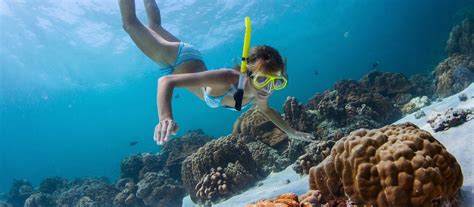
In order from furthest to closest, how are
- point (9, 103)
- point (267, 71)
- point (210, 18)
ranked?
point (9, 103)
point (210, 18)
point (267, 71)

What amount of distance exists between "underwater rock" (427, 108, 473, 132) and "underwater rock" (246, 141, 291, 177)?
4.85m

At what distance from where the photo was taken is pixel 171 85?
3.92 metres

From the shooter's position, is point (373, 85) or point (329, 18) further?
point (329, 18)

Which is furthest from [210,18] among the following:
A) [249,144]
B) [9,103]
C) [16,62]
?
[9,103]

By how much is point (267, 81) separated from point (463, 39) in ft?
65.8

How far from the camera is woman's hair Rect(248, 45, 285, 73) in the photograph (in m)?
4.33

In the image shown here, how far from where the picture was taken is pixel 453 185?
334cm

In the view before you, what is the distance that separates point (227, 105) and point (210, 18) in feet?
127

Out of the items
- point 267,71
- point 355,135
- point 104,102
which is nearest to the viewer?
point 355,135

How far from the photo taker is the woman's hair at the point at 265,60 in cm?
433

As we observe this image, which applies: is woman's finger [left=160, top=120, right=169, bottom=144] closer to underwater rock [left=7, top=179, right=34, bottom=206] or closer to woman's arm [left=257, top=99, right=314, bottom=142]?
woman's arm [left=257, top=99, right=314, bottom=142]

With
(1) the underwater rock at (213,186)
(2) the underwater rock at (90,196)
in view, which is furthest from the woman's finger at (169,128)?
(2) the underwater rock at (90,196)

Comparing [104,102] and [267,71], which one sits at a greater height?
[104,102]

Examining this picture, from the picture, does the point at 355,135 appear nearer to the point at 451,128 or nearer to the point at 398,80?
the point at 451,128
